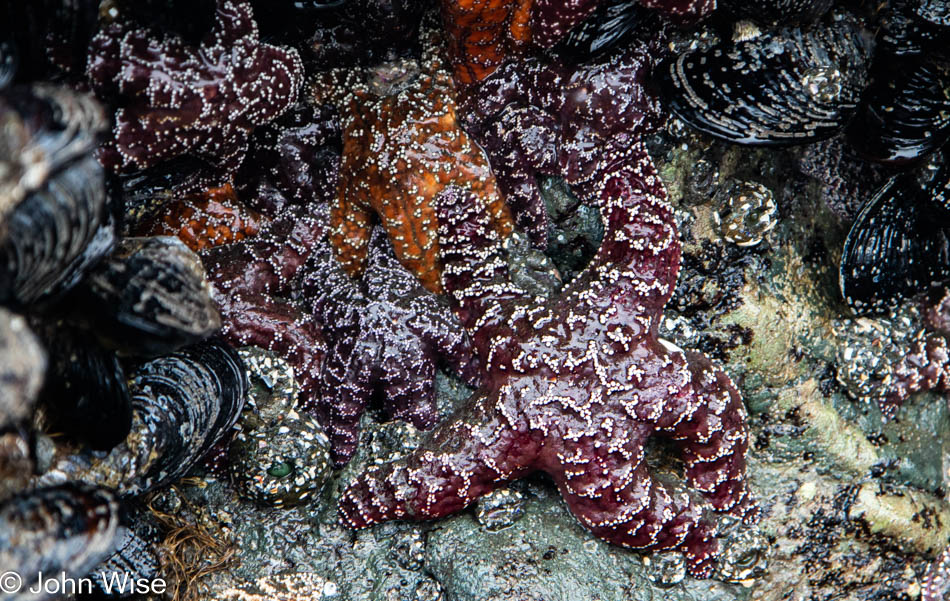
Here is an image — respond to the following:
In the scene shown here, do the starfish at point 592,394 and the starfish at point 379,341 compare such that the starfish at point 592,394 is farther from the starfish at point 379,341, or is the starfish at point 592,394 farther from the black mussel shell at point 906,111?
the black mussel shell at point 906,111

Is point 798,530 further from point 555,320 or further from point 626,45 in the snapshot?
point 626,45

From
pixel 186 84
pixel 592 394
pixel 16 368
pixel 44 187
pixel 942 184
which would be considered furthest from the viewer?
pixel 942 184

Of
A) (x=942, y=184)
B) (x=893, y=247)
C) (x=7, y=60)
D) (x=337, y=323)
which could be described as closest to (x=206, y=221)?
(x=337, y=323)

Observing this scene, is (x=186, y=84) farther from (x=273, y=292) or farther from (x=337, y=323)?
(x=337, y=323)

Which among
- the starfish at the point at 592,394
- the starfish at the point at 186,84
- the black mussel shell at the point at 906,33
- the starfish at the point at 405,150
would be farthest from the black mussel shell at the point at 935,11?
the starfish at the point at 186,84

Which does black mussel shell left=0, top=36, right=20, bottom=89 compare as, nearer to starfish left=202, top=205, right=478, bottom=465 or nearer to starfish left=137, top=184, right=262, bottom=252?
starfish left=137, top=184, right=262, bottom=252
